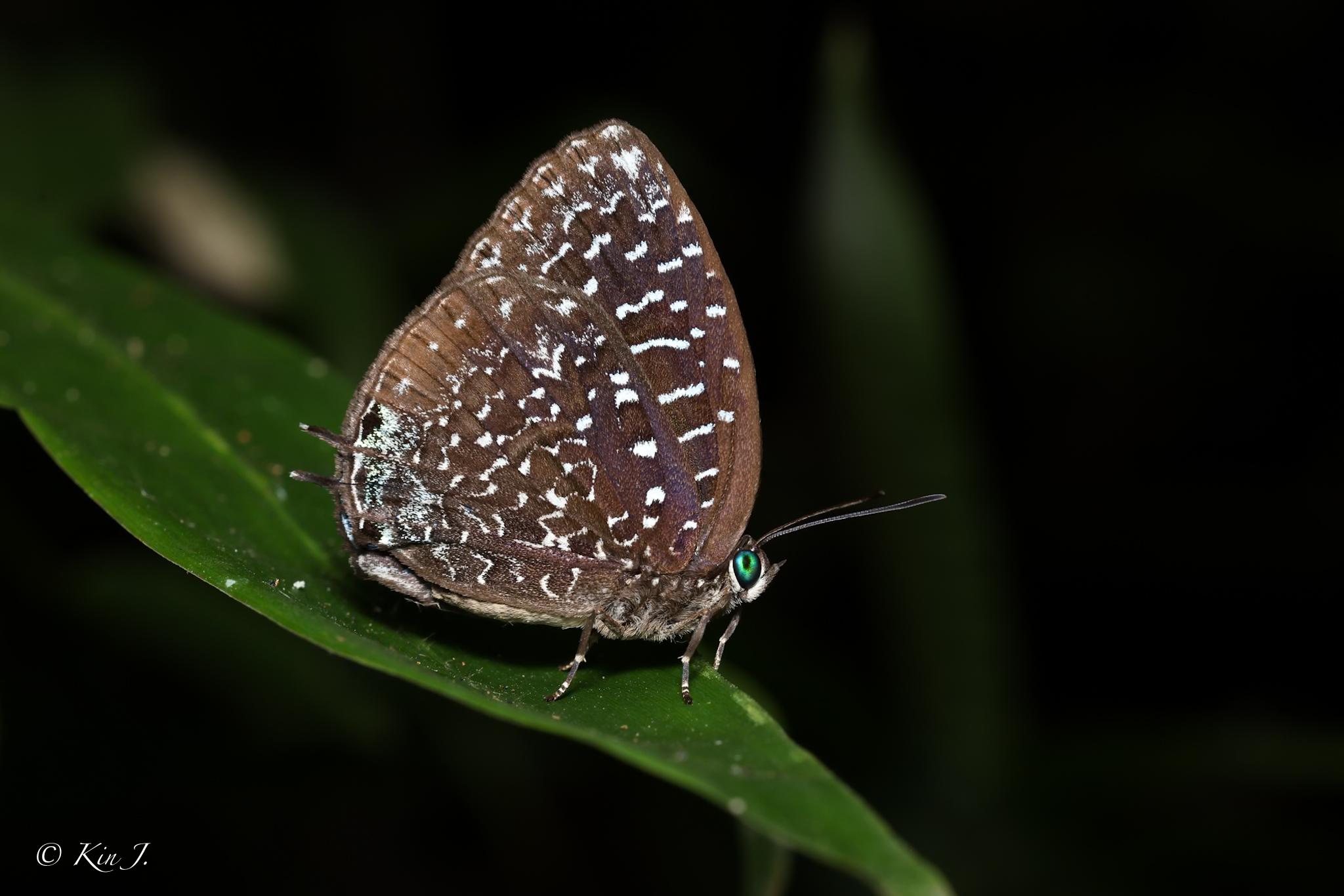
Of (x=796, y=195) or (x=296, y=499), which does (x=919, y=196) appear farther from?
(x=296, y=499)

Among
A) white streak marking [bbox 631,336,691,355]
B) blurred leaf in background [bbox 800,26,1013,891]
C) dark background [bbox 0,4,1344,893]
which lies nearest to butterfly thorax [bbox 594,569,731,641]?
dark background [bbox 0,4,1344,893]

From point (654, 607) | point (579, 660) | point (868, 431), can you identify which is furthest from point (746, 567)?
point (868, 431)

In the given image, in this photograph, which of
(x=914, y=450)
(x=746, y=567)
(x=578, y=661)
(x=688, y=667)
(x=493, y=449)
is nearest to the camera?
(x=688, y=667)

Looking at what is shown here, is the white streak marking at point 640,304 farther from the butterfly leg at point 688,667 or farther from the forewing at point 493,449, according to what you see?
the butterfly leg at point 688,667

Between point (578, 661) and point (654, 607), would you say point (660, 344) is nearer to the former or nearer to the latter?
Result: point (654, 607)

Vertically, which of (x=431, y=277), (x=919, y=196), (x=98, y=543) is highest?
(x=919, y=196)

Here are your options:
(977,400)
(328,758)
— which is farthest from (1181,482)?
(328,758)
